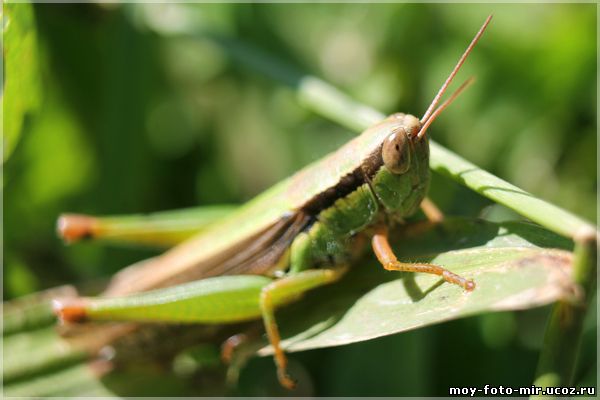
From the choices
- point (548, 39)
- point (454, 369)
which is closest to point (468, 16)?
point (548, 39)

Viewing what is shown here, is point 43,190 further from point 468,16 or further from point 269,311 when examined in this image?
point 468,16

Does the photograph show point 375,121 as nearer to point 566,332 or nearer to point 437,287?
point 437,287

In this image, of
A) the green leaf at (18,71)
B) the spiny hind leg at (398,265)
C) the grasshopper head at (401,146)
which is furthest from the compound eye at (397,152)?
the green leaf at (18,71)

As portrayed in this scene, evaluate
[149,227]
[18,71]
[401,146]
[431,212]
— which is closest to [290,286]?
[431,212]

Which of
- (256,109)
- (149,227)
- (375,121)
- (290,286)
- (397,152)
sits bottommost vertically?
(290,286)

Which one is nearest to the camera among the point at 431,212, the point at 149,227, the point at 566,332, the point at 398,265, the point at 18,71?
the point at 566,332

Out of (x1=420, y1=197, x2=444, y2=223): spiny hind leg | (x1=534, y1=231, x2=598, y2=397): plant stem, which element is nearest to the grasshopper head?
(x1=420, y1=197, x2=444, y2=223): spiny hind leg
